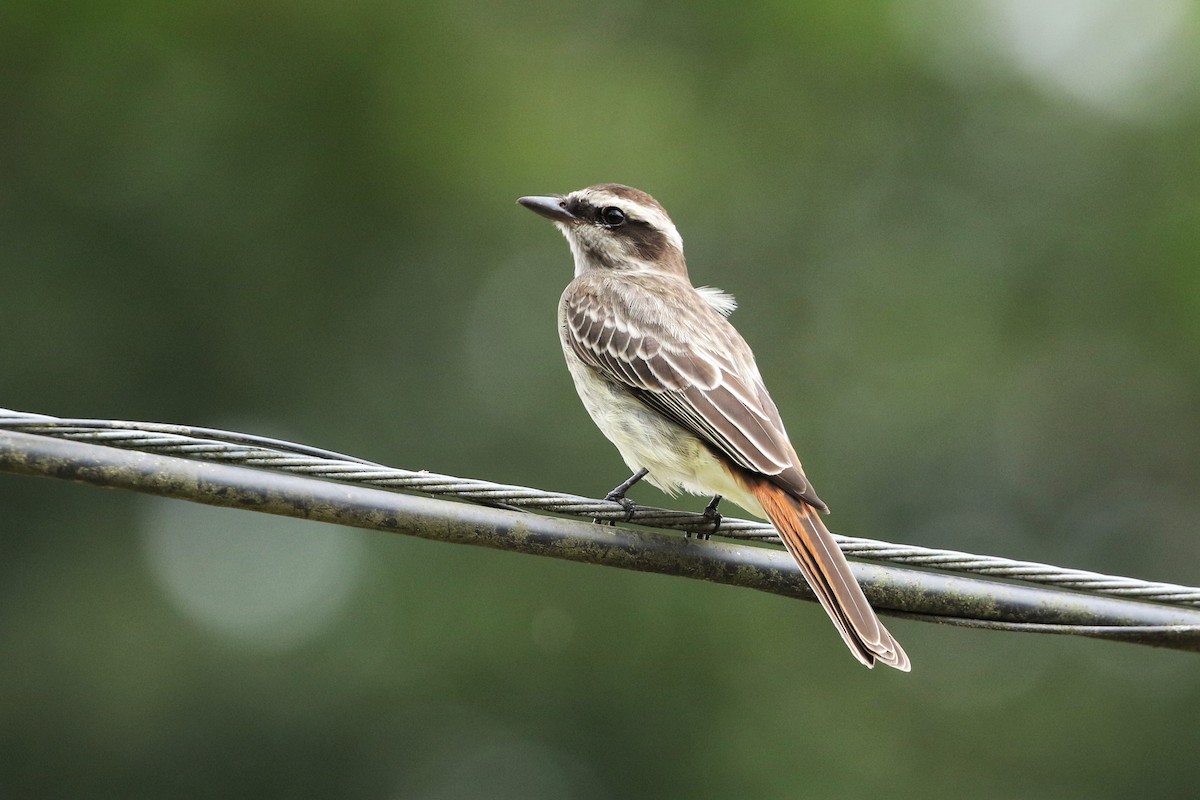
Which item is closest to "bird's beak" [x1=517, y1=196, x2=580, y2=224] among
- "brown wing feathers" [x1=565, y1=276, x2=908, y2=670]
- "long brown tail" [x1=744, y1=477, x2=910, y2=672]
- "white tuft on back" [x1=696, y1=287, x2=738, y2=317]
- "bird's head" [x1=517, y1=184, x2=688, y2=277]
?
"bird's head" [x1=517, y1=184, x2=688, y2=277]

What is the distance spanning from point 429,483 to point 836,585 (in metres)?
1.52

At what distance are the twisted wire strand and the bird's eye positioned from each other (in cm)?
323

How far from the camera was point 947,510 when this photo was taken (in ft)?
51.9

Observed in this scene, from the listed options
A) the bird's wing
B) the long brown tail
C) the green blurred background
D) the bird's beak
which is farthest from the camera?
the green blurred background

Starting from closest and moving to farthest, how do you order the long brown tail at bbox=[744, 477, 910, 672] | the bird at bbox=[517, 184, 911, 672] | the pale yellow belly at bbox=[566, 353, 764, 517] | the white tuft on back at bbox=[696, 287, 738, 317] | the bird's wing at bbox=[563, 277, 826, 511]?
1. the long brown tail at bbox=[744, 477, 910, 672]
2. the bird at bbox=[517, 184, 911, 672]
3. the bird's wing at bbox=[563, 277, 826, 511]
4. the pale yellow belly at bbox=[566, 353, 764, 517]
5. the white tuft on back at bbox=[696, 287, 738, 317]

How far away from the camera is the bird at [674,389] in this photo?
205 inches

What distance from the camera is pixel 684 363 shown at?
657 centimetres

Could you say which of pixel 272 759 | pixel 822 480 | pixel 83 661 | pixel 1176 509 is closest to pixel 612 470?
pixel 822 480

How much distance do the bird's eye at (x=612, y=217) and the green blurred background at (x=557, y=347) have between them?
5227mm

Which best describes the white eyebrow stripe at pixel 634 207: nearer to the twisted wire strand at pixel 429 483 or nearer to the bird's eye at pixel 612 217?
A: the bird's eye at pixel 612 217

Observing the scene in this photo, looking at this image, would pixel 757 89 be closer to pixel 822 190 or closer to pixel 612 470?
pixel 822 190

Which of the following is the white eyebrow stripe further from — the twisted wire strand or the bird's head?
the twisted wire strand

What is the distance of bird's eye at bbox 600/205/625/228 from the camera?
8.19 metres

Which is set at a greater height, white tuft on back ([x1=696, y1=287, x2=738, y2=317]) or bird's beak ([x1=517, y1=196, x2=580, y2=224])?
bird's beak ([x1=517, y1=196, x2=580, y2=224])
